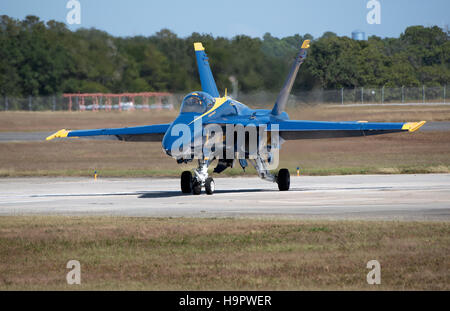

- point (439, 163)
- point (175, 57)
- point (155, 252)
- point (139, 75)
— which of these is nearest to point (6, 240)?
point (155, 252)

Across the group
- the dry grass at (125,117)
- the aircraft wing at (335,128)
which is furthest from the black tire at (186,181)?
the dry grass at (125,117)

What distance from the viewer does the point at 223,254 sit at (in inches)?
528

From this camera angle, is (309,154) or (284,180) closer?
(284,180)

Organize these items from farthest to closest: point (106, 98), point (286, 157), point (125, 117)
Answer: point (106, 98) < point (125, 117) < point (286, 157)

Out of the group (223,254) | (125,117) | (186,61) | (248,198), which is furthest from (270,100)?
(125,117)

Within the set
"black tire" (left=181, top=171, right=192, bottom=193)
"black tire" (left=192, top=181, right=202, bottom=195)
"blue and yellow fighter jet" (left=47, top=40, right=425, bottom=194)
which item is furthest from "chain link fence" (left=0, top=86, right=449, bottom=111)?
"black tire" (left=192, top=181, right=202, bottom=195)

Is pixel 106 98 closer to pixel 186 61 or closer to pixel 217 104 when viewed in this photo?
pixel 186 61

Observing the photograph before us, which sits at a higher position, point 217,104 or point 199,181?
point 217,104

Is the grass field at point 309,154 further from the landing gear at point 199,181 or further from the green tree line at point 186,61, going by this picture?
the landing gear at point 199,181

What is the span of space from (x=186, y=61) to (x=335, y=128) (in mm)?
35241

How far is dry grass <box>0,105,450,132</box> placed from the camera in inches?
2414

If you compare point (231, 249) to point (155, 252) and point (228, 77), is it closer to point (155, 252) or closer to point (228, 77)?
point (155, 252)

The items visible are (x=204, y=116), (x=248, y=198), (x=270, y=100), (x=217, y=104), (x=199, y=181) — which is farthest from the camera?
(x=270, y=100)

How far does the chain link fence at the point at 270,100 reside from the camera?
41.1 m
